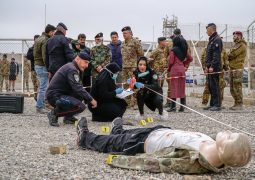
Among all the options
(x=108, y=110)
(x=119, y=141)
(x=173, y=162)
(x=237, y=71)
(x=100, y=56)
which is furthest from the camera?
(x=237, y=71)

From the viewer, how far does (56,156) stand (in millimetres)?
4461

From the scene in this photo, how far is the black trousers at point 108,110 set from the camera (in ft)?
24.8

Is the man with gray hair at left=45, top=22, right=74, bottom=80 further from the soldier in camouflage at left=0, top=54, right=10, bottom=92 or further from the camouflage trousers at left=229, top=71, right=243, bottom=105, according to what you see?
the soldier in camouflage at left=0, top=54, right=10, bottom=92

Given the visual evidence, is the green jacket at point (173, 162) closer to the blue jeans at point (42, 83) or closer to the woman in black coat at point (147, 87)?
the woman in black coat at point (147, 87)

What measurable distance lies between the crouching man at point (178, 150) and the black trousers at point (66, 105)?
259cm

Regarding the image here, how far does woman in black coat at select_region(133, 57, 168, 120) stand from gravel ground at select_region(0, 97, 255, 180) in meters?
→ 0.36

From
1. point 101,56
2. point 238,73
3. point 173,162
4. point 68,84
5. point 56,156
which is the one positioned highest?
point 101,56

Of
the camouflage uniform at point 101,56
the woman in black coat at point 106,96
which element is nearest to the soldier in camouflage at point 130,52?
the camouflage uniform at point 101,56

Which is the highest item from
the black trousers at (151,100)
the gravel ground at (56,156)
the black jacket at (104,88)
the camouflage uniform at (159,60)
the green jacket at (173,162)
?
the camouflage uniform at (159,60)

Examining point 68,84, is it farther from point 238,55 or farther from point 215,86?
point 238,55

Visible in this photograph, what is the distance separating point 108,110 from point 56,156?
10.3 ft

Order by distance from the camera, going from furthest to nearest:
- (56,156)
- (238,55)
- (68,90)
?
(238,55)
(68,90)
(56,156)

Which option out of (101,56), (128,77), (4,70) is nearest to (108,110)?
(101,56)

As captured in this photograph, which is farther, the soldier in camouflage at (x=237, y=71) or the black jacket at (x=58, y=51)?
the soldier in camouflage at (x=237, y=71)
